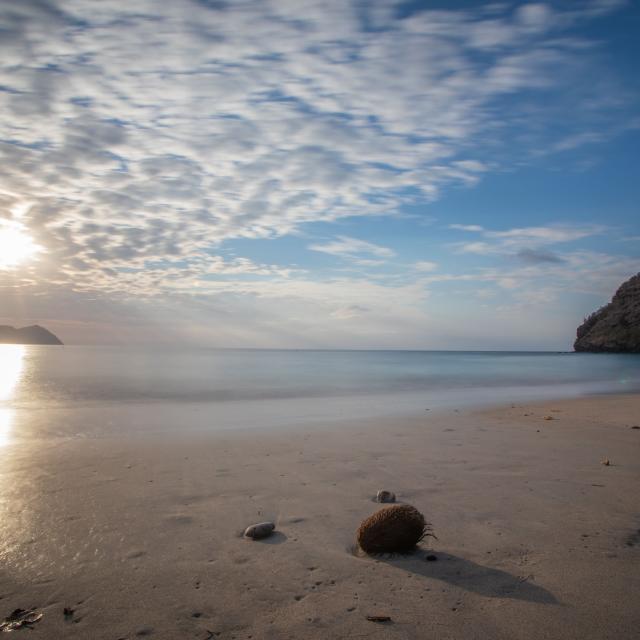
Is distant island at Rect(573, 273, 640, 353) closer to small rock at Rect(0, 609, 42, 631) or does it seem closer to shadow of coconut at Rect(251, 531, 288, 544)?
shadow of coconut at Rect(251, 531, 288, 544)

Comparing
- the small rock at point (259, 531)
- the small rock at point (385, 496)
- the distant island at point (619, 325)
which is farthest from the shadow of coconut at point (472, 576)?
the distant island at point (619, 325)

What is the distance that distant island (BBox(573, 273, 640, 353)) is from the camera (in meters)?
93.4

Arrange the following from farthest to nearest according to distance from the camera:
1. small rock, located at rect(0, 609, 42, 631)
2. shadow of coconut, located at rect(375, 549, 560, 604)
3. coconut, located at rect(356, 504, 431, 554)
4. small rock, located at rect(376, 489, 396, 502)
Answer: small rock, located at rect(376, 489, 396, 502), coconut, located at rect(356, 504, 431, 554), shadow of coconut, located at rect(375, 549, 560, 604), small rock, located at rect(0, 609, 42, 631)

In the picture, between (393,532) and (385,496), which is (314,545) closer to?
(393,532)

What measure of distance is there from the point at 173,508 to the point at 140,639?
246 cm

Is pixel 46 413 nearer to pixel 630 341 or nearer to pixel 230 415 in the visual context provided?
pixel 230 415

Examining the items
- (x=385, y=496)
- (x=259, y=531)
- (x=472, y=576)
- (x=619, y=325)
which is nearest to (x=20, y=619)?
(x=259, y=531)

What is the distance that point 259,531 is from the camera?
462cm

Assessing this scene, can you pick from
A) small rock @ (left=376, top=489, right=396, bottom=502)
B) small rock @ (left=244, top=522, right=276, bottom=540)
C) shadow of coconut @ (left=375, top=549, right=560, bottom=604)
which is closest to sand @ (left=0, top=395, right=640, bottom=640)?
shadow of coconut @ (left=375, top=549, right=560, bottom=604)

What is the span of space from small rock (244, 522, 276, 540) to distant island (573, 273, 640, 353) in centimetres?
10801

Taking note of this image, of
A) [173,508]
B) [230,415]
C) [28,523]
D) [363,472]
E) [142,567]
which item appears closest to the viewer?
[142,567]

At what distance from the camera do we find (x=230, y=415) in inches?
572

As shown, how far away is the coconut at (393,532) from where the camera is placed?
13.9 ft

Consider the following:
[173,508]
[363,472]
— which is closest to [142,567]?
[173,508]
